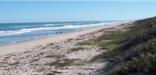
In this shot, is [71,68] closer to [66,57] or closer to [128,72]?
[66,57]

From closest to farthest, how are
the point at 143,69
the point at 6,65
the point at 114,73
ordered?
1. the point at 143,69
2. the point at 114,73
3. the point at 6,65

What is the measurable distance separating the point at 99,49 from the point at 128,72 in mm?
10377

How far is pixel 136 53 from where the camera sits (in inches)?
423

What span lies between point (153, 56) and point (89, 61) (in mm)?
7144

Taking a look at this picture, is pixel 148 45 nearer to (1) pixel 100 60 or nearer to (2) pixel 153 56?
(2) pixel 153 56

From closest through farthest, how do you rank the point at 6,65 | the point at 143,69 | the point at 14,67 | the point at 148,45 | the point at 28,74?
the point at 143,69, the point at 148,45, the point at 28,74, the point at 14,67, the point at 6,65

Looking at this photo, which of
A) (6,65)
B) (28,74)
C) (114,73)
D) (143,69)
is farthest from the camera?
(6,65)

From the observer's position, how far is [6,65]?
62.7 ft

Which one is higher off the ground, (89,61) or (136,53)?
(136,53)

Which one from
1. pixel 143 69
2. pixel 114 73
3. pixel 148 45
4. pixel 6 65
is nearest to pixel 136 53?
pixel 148 45

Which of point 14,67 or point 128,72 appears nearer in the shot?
point 128,72

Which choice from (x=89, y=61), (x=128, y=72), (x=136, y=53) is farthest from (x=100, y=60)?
(x=128, y=72)

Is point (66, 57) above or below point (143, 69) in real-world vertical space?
below

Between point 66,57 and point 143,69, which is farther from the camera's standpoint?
point 66,57
